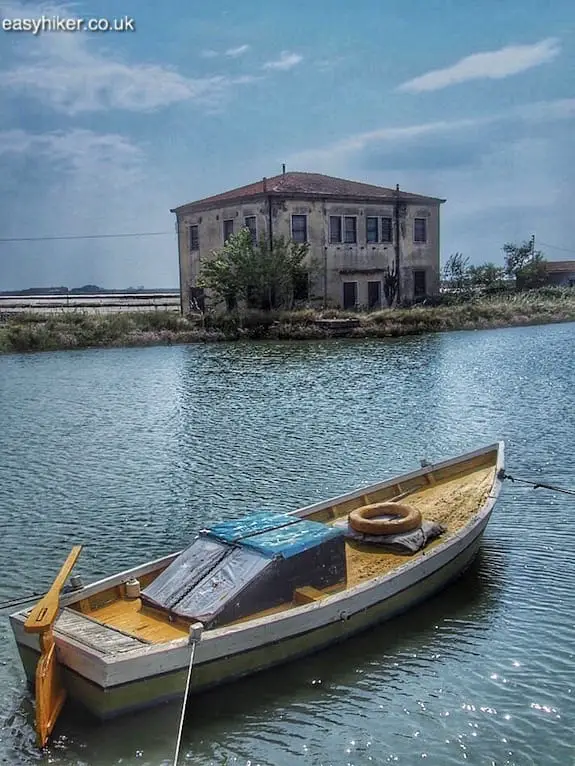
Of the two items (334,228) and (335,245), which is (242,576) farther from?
(334,228)

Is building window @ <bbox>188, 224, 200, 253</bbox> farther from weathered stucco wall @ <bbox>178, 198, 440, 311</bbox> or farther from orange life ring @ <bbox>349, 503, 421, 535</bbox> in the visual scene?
orange life ring @ <bbox>349, 503, 421, 535</bbox>

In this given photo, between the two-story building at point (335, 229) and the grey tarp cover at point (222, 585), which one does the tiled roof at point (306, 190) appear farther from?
the grey tarp cover at point (222, 585)

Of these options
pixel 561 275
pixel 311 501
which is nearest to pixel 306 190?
pixel 561 275

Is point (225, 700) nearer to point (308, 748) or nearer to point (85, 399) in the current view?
point (308, 748)

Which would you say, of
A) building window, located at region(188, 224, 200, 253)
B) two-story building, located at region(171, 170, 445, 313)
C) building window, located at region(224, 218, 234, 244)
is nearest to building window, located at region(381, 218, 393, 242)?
two-story building, located at region(171, 170, 445, 313)

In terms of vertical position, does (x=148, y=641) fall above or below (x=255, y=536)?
below

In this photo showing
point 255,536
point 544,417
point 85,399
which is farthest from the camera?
point 85,399

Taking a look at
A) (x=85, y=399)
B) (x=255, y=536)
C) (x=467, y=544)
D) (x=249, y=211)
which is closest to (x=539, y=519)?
(x=467, y=544)

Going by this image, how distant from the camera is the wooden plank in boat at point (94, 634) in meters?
9.36

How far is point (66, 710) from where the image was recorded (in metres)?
9.49

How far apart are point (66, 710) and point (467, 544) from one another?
655cm

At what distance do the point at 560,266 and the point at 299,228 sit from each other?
34829mm

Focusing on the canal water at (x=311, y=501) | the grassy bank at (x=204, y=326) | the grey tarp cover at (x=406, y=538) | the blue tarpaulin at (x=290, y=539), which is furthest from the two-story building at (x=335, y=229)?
the blue tarpaulin at (x=290, y=539)

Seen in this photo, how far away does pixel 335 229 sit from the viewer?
2179 inches
